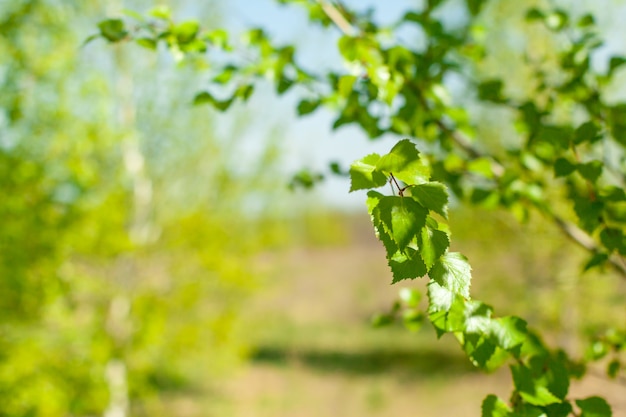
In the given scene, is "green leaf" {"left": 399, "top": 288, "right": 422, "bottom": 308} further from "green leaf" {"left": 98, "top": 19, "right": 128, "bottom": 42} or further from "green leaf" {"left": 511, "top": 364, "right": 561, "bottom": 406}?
"green leaf" {"left": 98, "top": 19, "right": 128, "bottom": 42}

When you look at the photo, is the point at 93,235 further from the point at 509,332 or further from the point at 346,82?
the point at 509,332

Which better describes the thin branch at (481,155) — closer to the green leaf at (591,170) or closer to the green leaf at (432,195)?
the green leaf at (591,170)

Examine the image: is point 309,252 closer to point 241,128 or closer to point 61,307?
point 241,128

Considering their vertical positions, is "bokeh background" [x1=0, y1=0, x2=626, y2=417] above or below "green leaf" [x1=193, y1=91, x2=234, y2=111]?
above

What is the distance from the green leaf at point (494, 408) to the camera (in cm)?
72

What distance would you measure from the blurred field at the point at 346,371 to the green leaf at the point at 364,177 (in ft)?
22.3

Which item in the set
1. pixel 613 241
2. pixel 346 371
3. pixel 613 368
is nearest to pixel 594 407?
pixel 613 241

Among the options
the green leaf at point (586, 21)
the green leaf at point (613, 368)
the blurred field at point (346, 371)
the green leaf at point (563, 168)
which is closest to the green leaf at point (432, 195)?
the green leaf at point (563, 168)

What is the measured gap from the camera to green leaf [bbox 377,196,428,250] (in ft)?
1.93

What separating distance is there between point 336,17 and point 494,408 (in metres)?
0.92

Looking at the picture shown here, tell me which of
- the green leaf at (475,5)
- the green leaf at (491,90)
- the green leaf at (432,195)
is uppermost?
the green leaf at (475,5)

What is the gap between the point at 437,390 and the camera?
404 inches

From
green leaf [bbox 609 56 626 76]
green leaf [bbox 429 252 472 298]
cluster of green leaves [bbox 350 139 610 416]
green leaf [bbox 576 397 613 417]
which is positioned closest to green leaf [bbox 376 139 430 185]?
Result: cluster of green leaves [bbox 350 139 610 416]

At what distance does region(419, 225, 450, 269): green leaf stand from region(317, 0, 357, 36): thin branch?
71 cm
